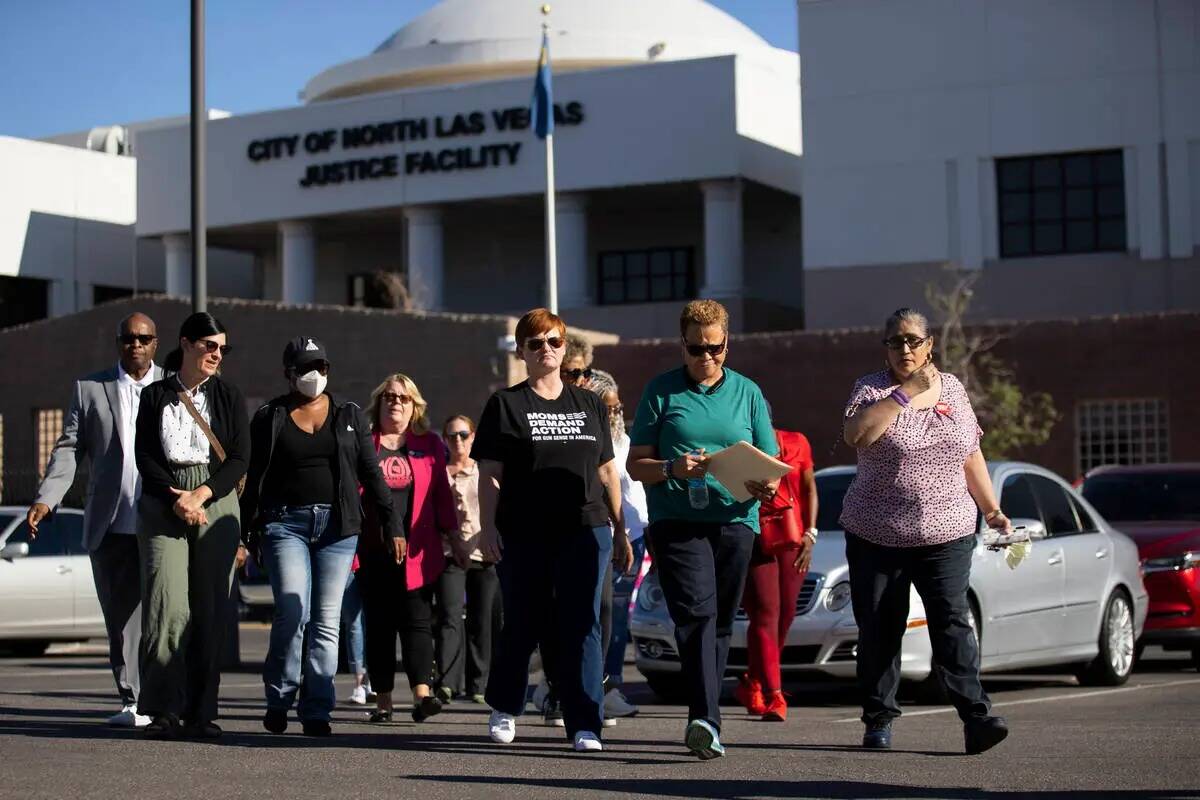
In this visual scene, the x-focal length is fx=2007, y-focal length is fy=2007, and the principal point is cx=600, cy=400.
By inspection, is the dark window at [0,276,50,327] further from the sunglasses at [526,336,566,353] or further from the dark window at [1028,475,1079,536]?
the sunglasses at [526,336,566,353]

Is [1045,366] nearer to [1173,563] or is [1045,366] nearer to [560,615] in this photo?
[1173,563]

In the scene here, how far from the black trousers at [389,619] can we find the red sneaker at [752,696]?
68.0 inches

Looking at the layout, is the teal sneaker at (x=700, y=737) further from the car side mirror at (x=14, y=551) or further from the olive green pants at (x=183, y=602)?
the car side mirror at (x=14, y=551)

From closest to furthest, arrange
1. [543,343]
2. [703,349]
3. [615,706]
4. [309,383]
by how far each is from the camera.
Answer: [703,349] < [543,343] < [309,383] < [615,706]

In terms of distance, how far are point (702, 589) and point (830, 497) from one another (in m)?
4.98

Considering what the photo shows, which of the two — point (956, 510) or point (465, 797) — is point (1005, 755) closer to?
point (956, 510)

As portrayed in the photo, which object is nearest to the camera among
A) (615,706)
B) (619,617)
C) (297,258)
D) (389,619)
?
(615,706)

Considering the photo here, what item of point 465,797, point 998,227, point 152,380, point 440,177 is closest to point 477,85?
point 440,177

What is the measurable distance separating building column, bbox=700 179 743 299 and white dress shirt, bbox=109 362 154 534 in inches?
1359

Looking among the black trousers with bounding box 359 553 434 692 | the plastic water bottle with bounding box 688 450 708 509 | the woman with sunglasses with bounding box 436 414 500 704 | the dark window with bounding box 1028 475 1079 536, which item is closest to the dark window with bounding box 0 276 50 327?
the woman with sunglasses with bounding box 436 414 500 704

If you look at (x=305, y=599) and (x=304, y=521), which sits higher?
(x=304, y=521)

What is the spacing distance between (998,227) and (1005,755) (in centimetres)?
3278

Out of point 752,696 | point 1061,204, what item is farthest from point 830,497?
point 1061,204

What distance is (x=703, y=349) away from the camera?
8.86 meters
